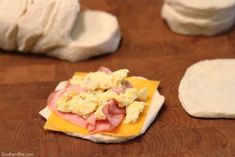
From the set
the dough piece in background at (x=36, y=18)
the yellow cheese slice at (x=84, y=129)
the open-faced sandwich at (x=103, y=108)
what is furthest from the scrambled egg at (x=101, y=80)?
the dough piece in background at (x=36, y=18)

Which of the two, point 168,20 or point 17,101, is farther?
point 168,20

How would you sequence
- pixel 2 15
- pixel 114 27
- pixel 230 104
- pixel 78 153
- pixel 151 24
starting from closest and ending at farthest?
pixel 78 153, pixel 230 104, pixel 2 15, pixel 114 27, pixel 151 24

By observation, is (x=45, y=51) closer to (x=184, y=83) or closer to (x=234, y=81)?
(x=184, y=83)

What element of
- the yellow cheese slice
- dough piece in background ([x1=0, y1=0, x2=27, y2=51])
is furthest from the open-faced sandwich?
dough piece in background ([x1=0, y1=0, x2=27, y2=51])

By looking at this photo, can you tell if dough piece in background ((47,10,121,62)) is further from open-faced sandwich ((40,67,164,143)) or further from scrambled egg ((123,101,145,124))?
scrambled egg ((123,101,145,124))

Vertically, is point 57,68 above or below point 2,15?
below

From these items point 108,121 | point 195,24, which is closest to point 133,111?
point 108,121

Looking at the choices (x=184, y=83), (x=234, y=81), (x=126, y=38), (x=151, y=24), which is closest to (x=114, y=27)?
(x=126, y=38)
